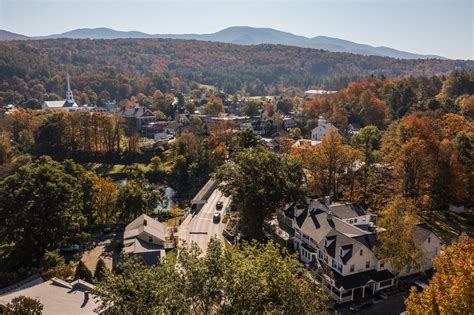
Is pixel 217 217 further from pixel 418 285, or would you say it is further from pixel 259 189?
pixel 418 285

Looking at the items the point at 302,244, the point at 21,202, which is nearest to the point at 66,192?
the point at 21,202

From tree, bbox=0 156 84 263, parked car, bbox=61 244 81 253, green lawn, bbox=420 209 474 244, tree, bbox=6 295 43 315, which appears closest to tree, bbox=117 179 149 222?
tree, bbox=0 156 84 263

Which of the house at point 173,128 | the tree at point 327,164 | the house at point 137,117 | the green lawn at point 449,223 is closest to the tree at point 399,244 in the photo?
the green lawn at point 449,223

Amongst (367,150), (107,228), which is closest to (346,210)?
(367,150)

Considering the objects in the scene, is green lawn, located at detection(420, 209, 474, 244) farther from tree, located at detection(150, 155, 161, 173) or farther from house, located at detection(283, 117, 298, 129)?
house, located at detection(283, 117, 298, 129)

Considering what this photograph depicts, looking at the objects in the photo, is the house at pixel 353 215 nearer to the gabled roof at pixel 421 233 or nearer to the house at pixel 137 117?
the gabled roof at pixel 421 233

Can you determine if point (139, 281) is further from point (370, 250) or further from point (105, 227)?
point (105, 227)

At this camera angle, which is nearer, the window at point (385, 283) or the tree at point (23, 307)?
the tree at point (23, 307)
